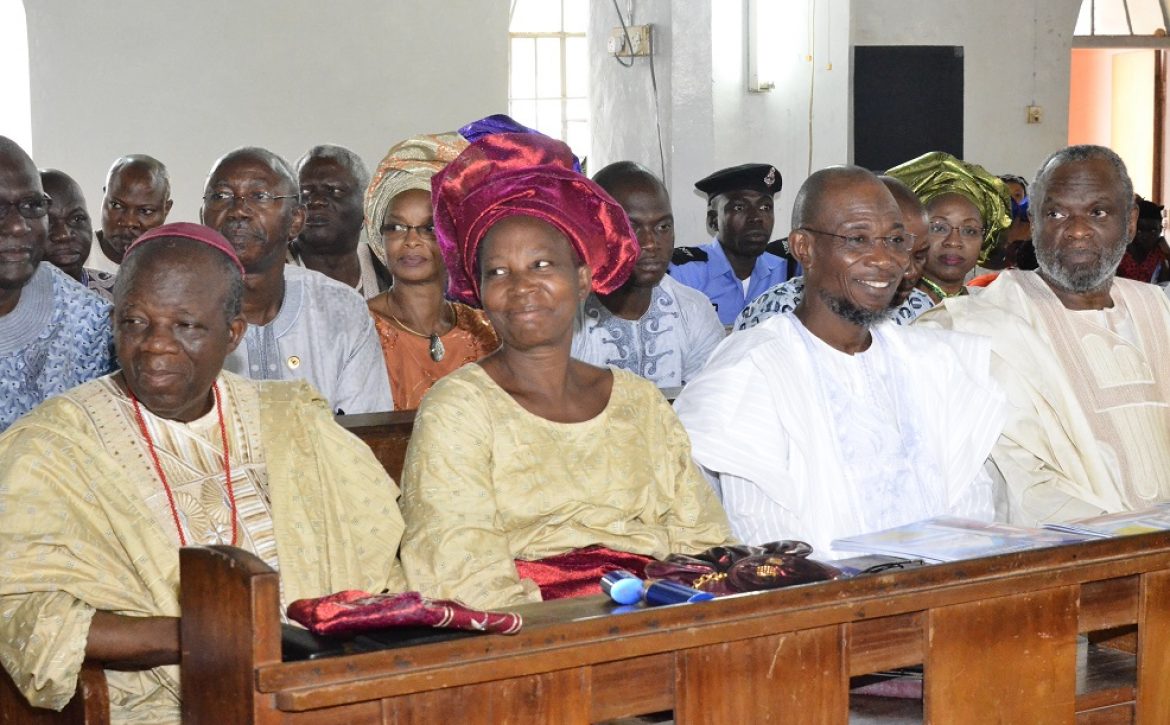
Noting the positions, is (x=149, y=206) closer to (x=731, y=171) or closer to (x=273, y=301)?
(x=273, y=301)

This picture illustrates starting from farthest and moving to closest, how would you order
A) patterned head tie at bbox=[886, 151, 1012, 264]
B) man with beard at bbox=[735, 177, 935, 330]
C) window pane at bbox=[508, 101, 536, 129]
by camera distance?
window pane at bbox=[508, 101, 536, 129] → patterned head tie at bbox=[886, 151, 1012, 264] → man with beard at bbox=[735, 177, 935, 330]

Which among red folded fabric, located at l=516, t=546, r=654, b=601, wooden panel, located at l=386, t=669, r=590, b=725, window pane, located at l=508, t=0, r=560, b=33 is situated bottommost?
red folded fabric, located at l=516, t=546, r=654, b=601

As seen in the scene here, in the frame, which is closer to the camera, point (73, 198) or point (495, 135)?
point (495, 135)

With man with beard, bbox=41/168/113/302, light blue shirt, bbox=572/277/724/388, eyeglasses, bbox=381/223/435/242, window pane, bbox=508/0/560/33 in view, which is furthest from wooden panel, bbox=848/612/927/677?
window pane, bbox=508/0/560/33

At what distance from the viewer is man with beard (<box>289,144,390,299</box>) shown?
6000mm

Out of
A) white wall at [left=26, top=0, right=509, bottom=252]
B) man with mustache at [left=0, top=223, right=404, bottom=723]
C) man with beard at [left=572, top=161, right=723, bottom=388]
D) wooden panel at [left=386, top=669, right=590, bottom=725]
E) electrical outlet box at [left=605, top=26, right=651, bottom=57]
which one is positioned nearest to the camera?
wooden panel at [left=386, top=669, right=590, bottom=725]

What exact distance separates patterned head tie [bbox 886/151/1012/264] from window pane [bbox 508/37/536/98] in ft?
33.1

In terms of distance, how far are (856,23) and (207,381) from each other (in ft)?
31.8

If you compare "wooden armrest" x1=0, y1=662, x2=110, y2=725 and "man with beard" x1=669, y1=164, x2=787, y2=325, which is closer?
"wooden armrest" x1=0, y1=662, x2=110, y2=725

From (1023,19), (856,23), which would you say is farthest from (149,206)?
(1023,19)

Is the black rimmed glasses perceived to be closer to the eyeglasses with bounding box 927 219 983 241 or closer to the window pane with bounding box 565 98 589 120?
the eyeglasses with bounding box 927 219 983 241

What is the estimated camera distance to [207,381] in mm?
3010

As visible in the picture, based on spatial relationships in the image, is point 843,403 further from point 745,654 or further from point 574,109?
point 574,109

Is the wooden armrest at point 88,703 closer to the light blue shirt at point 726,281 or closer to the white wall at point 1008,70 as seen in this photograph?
the light blue shirt at point 726,281
